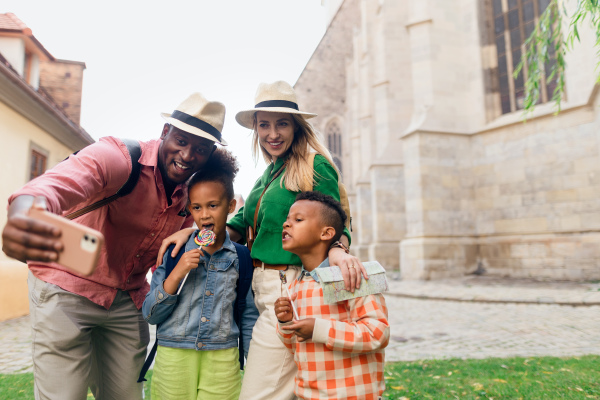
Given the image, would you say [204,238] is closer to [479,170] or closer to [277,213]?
[277,213]

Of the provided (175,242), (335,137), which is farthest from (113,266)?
(335,137)

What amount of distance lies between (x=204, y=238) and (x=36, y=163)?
30.7ft

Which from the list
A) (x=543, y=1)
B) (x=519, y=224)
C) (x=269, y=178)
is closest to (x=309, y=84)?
(x=543, y=1)

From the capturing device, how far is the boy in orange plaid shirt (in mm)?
1715

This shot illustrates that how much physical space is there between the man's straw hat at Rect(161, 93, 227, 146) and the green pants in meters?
1.12

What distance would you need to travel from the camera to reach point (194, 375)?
2.12 metres

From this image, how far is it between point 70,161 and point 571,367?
445 centimetres

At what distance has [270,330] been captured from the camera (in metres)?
2.12

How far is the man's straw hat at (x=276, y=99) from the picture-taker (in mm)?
2396

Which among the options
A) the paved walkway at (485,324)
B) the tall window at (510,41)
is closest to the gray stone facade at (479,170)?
the tall window at (510,41)

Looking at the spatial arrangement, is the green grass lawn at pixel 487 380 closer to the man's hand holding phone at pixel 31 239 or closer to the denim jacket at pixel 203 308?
the denim jacket at pixel 203 308

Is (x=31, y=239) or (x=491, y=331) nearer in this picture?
(x=31, y=239)

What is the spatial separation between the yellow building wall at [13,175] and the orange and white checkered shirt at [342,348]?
8.14 metres

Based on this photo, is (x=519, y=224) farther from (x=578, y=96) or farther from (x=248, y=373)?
(x=248, y=373)
